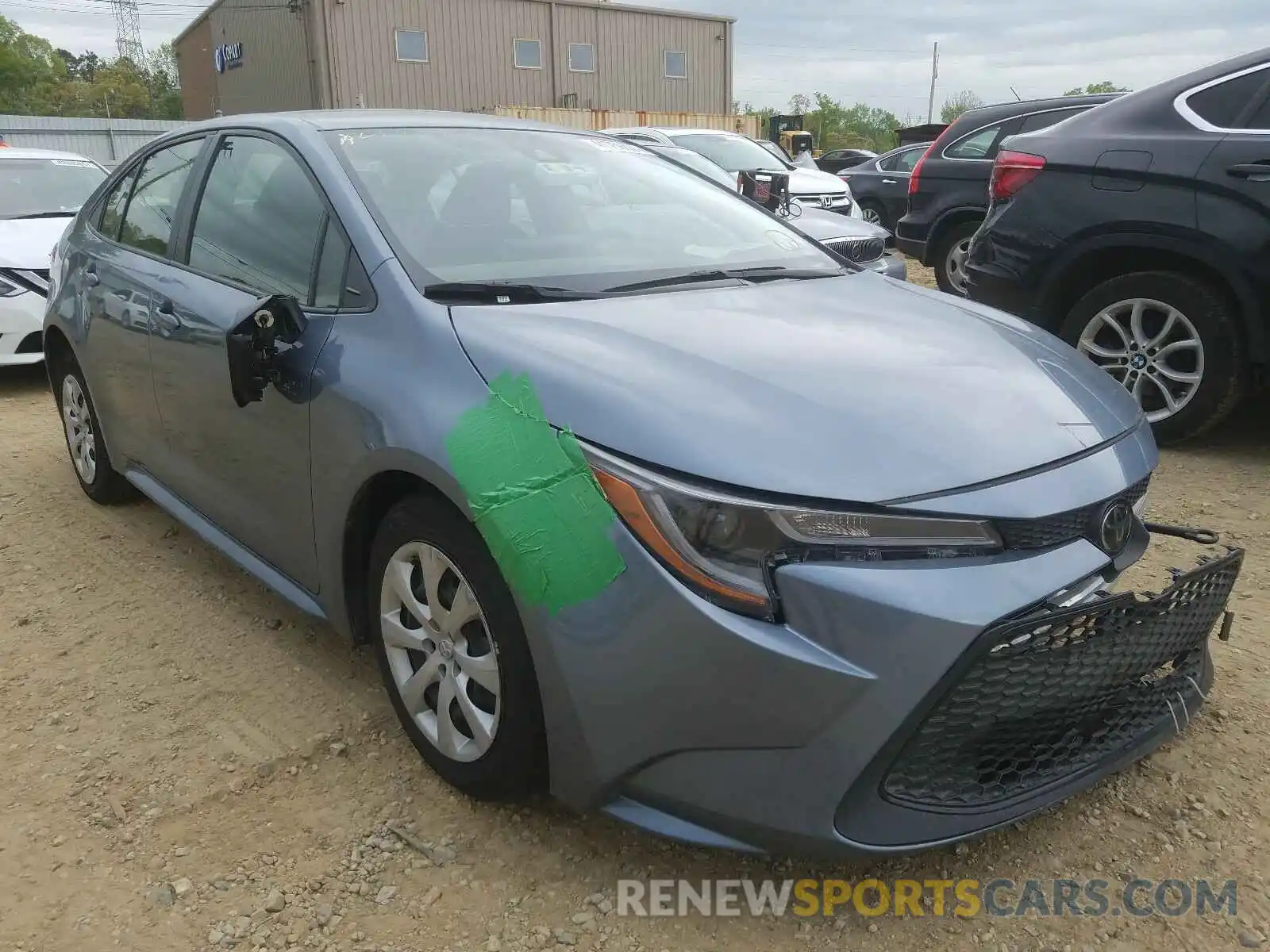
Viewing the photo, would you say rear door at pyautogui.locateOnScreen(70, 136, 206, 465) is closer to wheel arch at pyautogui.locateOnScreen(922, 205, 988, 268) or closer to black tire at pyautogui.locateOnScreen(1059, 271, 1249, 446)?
black tire at pyautogui.locateOnScreen(1059, 271, 1249, 446)

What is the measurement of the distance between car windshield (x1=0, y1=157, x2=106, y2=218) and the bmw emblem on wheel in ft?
24.6

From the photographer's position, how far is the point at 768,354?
2102mm

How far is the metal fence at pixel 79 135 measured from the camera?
2336 cm

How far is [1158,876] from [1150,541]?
67 cm

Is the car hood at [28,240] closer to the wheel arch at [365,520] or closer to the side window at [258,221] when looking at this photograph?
the side window at [258,221]

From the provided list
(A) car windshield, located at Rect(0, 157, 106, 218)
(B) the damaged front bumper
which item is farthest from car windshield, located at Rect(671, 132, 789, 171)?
(B) the damaged front bumper

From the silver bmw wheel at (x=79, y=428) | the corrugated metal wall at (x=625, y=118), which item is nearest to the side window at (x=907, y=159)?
the corrugated metal wall at (x=625, y=118)

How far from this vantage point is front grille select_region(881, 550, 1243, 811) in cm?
170

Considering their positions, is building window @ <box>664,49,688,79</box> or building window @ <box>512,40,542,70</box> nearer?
building window @ <box>512,40,542,70</box>

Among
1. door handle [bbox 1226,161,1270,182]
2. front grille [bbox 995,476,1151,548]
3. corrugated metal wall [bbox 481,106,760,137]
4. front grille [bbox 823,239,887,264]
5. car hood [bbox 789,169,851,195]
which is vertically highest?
corrugated metal wall [bbox 481,106,760,137]

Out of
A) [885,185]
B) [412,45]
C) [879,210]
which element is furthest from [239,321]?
[412,45]

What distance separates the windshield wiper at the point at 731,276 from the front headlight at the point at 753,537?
2.94 feet

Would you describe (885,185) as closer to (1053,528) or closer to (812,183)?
(812,183)

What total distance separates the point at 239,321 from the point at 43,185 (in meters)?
6.44
